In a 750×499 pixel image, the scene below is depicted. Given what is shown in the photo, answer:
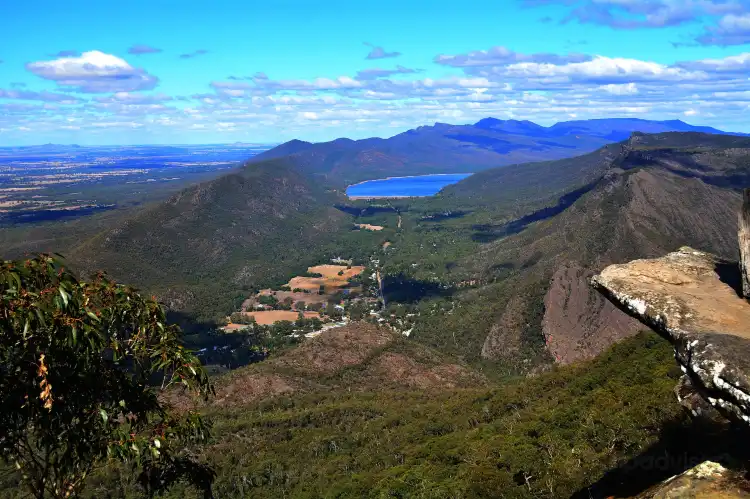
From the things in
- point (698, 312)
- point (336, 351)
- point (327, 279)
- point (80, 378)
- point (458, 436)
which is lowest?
point (327, 279)

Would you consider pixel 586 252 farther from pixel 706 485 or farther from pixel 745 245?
pixel 706 485

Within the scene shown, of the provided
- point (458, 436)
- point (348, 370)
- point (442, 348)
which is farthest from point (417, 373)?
point (458, 436)

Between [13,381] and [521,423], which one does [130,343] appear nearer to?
[13,381]

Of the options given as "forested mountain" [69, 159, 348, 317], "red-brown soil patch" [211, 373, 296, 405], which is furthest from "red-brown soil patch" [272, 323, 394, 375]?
"forested mountain" [69, 159, 348, 317]

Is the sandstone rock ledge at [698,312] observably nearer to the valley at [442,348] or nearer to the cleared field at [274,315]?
the valley at [442,348]

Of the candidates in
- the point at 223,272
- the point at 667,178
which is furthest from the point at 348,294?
the point at 667,178

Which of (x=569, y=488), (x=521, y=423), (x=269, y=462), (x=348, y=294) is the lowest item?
(x=348, y=294)
